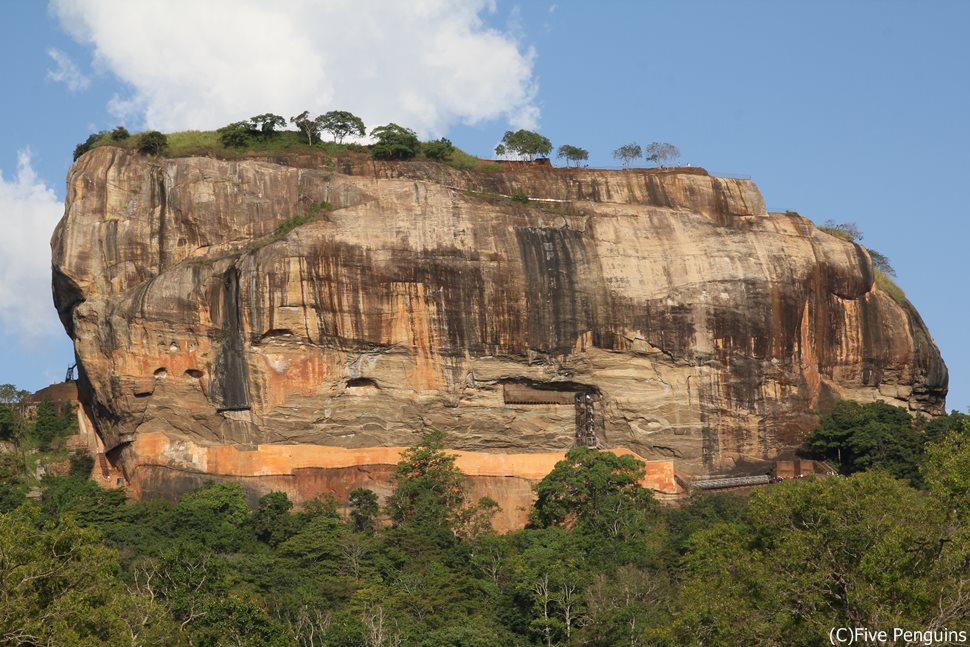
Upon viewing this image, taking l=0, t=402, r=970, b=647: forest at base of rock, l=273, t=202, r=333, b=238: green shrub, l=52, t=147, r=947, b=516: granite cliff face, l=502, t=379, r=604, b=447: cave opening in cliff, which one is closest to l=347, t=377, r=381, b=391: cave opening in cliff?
l=52, t=147, r=947, b=516: granite cliff face

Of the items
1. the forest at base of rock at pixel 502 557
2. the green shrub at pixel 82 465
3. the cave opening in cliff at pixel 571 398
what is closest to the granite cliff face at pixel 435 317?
the cave opening in cliff at pixel 571 398

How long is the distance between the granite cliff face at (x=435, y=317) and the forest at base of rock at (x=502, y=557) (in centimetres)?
193

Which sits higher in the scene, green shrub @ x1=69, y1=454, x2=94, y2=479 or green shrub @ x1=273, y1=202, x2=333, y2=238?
green shrub @ x1=273, y1=202, x2=333, y2=238

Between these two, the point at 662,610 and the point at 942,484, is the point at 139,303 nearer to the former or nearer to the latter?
the point at 662,610

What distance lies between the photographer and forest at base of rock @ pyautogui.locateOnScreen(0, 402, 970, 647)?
2578cm

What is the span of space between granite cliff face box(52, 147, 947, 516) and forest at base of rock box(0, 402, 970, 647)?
1933 mm

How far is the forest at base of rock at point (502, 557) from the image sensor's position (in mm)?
25781

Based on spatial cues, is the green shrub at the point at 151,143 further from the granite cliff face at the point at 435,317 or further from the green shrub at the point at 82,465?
the green shrub at the point at 82,465

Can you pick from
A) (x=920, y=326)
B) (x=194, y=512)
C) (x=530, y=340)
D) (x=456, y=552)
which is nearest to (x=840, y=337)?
(x=920, y=326)

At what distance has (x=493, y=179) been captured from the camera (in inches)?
2073

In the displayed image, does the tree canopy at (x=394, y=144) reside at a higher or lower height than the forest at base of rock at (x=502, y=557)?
higher

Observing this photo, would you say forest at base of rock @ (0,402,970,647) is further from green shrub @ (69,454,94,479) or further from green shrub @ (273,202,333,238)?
green shrub @ (273,202,333,238)

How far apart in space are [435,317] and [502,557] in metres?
8.35

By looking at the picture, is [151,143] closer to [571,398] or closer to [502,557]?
[571,398]
